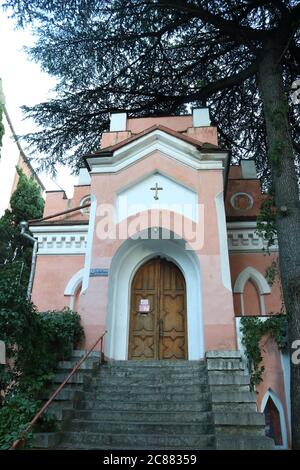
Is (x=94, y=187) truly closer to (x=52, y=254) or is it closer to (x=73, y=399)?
(x=52, y=254)

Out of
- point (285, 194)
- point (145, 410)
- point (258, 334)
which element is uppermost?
point (285, 194)

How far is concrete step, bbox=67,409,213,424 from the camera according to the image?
6.20m

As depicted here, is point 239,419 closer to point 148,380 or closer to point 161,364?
point 148,380

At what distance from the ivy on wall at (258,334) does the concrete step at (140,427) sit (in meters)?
1.96

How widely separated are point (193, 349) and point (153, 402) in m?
2.53

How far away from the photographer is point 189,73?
1436 centimetres

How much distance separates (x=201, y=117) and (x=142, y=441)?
9113 mm

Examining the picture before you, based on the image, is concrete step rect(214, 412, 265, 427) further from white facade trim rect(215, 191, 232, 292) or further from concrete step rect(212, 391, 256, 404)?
white facade trim rect(215, 191, 232, 292)

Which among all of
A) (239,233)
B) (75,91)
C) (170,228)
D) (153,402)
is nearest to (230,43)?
(75,91)

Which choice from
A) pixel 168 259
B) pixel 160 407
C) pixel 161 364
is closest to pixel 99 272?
pixel 168 259

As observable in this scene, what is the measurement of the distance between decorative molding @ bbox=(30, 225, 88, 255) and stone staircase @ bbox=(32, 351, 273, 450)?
4.99 meters

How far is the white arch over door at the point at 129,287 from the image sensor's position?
352 inches

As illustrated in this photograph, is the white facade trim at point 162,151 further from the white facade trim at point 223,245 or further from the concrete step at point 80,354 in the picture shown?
the concrete step at point 80,354

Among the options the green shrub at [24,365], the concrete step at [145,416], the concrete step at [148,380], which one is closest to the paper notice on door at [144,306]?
the concrete step at [148,380]
